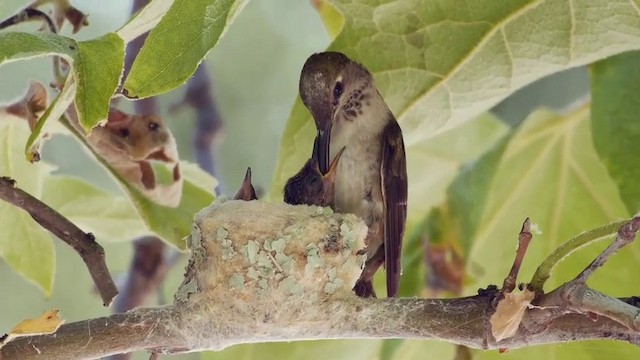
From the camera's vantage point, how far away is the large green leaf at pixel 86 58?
28.3 inches

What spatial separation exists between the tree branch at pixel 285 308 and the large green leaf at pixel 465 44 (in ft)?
0.44

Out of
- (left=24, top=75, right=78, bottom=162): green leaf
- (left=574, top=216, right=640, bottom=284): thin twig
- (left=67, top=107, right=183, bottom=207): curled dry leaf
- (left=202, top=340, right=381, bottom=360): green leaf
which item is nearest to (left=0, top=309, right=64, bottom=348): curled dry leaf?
(left=24, top=75, right=78, bottom=162): green leaf

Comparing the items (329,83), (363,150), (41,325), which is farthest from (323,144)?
(41,325)

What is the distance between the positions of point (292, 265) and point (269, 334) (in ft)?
0.36

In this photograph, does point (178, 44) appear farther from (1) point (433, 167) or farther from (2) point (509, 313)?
(1) point (433, 167)

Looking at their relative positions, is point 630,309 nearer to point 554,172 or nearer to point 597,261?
point 597,261

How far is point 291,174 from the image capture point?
1.20m

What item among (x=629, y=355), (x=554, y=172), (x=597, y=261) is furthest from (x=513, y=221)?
(x=597, y=261)

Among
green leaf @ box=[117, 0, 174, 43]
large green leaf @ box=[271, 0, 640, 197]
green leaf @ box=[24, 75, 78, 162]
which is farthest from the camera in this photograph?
large green leaf @ box=[271, 0, 640, 197]

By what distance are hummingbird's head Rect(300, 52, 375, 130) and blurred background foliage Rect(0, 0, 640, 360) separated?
11 centimetres

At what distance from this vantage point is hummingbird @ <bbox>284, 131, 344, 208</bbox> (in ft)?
3.95

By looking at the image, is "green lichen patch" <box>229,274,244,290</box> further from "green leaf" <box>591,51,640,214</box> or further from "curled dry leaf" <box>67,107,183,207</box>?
"green leaf" <box>591,51,640,214</box>

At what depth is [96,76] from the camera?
0.76m

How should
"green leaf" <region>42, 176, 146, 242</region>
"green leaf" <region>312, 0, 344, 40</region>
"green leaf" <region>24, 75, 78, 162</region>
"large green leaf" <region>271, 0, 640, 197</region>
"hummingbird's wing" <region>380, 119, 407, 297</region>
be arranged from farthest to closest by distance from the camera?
"green leaf" <region>42, 176, 146, 242</region>, "green leaf" <region>312, 0, 344, 40</region>, "hummingbird's wing" <region>380, 119, 407, 297</region>, "large green leaf" <region>271, 0, 640, 197</region>, "green leaf" <region>24, 75, 78, 162</region>
